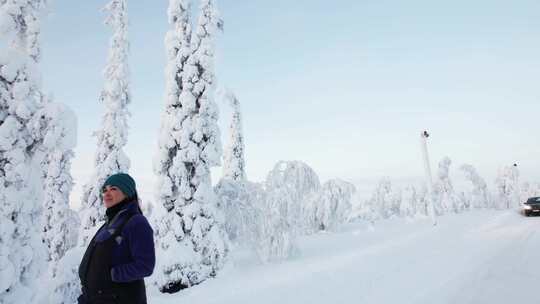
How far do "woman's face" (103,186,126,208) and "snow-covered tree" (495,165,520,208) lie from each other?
221 feet

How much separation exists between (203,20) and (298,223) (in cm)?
887

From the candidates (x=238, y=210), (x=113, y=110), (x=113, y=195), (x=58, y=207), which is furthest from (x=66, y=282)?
Result: (x=58, y=207)

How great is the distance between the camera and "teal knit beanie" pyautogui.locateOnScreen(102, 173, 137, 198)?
10.2 feet

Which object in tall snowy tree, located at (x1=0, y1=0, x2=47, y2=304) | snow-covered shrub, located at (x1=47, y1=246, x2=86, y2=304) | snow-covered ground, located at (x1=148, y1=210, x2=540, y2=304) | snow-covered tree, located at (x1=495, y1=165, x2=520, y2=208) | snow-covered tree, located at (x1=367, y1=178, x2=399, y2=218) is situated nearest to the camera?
snow-covered shrub, located at (x1=47, y1=246, x2=86, y2=304)

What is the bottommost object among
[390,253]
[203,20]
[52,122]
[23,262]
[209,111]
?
[390,253]

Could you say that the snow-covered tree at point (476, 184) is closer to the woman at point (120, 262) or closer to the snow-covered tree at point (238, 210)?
the snow-covered tree at point (238, 210)

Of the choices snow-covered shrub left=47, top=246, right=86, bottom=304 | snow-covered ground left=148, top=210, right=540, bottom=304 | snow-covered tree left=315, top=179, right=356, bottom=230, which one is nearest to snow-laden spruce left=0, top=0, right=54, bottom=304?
snow-covered shrub left=47, top=246, right=86, bottom=304

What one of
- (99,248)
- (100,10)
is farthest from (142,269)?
(100,10)

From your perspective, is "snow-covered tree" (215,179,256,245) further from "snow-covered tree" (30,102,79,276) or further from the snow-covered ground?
"snow-covered tree" (30,102,79,276)

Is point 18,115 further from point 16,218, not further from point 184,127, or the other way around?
point 184,127

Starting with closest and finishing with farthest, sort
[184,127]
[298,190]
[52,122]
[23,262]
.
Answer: [23,262]
[52,122]
[184,127]
[298,190]

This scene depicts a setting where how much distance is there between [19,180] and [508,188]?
6694 cm

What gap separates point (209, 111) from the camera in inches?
555

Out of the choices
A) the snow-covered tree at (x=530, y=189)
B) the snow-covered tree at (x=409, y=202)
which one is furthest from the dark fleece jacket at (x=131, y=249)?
the snow-covered tree at (x=530, y=189)
